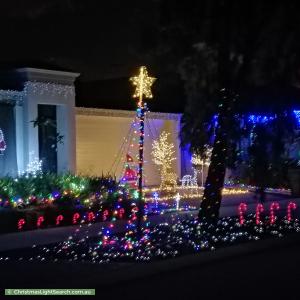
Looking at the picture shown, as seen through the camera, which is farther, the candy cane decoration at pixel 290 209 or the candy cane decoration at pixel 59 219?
the candy cane decoration at pixel 290 209

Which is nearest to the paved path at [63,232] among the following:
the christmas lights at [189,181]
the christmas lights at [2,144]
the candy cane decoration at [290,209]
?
the candy cane decoration at [290,209]

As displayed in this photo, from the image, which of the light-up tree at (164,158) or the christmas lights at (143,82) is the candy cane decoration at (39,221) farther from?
the light-up tree at (164,158)

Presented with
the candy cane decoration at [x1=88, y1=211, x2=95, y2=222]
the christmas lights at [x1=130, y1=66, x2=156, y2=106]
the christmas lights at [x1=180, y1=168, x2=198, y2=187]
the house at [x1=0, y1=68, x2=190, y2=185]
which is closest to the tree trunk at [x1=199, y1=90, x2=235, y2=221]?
the christmas lights at [x1=130, y1=66, x2=156, y2=106]

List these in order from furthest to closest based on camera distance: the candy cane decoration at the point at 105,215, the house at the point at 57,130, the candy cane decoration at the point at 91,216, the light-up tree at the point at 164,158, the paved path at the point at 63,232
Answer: the light-up tree at the point at 164,158, the house at the point at 57,130, the candy cane decoration at the point at 105,215, the candy cane decoration at the point at 91,216, the paved path at the point at 63,232

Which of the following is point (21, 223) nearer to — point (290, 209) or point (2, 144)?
point (2, 144)

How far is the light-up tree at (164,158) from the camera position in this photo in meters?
23.1

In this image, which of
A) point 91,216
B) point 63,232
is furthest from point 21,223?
point 91,216

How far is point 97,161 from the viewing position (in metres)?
22.5

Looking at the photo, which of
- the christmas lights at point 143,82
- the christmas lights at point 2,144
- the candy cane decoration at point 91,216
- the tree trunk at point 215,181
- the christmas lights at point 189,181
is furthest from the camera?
the christmas lights at point 189,181

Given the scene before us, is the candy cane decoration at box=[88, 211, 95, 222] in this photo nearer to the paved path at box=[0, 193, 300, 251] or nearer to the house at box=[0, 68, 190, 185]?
the paved path at box=[0, 193, 300, 251]

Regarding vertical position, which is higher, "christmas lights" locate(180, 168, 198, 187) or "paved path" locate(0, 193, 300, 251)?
"christmas lights" locate(180, 168, 198, 187)

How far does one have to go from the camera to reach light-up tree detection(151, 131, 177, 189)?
23109 millimetres

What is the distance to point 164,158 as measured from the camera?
2322 cm

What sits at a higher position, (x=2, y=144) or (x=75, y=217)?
(x=2, y=144)
